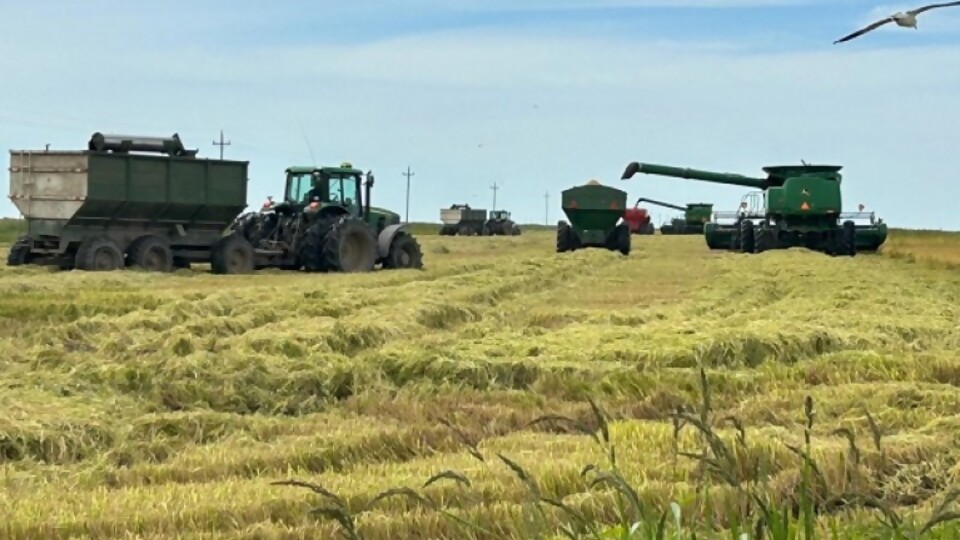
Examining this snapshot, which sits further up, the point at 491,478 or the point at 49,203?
the point at 49,203

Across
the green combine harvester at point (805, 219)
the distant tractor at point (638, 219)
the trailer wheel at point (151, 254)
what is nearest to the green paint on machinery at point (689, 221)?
the distant tractor at point (638, 219)

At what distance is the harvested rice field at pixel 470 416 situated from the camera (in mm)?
5102

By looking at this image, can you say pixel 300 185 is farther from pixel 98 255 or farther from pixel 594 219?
pixel 594 219

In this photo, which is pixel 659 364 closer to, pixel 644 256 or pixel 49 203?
pixel 49 203

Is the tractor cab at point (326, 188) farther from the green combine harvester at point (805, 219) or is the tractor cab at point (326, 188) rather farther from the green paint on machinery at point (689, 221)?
the green paint on machinery at point (689, 221)

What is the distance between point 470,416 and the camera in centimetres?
817

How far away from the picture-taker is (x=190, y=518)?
5.38 metres

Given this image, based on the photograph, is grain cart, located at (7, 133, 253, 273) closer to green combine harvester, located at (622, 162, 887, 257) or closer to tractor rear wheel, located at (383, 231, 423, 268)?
tractor rear wheel, located at (383, 231, 423, 268)

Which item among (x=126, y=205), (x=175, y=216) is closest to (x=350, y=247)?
(x=175, y=216)

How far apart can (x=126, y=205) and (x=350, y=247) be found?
4.06 metres

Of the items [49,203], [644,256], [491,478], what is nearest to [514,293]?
[49,203]

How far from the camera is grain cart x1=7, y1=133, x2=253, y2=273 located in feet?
72.5

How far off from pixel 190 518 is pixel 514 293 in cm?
1338

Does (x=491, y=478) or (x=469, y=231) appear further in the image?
(x=469, y=231)
